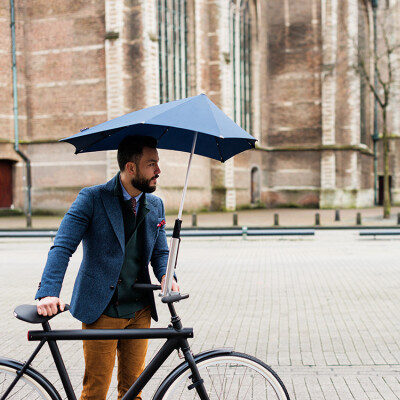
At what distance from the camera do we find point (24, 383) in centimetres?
265

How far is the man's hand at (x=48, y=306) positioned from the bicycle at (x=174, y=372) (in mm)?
26

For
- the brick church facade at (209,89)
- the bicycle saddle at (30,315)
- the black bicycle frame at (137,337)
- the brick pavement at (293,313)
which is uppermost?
the brick church facade at (209,89)

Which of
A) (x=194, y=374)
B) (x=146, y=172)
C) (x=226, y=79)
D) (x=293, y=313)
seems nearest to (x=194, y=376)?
(x=194, y=374)

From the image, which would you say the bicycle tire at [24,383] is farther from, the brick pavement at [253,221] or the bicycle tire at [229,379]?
the brick pavement at [253,221]

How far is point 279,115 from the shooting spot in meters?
37.4

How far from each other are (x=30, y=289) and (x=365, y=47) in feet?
126

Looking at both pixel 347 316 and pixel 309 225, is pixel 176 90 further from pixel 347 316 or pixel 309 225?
pixel 347 316

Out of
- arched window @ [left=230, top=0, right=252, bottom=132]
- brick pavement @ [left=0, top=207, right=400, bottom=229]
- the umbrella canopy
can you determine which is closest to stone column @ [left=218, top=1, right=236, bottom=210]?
arched window @ [left=230, top=0, right=252, bottom=132]

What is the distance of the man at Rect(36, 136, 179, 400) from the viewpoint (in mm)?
2928

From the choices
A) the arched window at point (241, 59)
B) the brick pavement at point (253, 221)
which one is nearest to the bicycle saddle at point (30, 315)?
Result: the brick pavement at point (253, 221)

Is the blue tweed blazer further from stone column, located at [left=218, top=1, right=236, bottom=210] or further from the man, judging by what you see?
stone column, located at [left=218, top=1, right=236, bottom=210]

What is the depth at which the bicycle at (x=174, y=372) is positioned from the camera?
104 inches

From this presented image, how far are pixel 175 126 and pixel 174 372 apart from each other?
1.14 metres

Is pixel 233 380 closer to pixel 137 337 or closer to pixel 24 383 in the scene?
pixel 137 337
